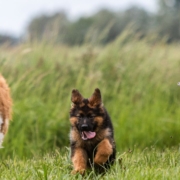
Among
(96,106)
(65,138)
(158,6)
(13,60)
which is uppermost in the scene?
(158,6)

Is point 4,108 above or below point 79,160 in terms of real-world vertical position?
above

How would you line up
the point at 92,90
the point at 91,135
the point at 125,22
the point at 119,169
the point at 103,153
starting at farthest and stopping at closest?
the point at 125,22, the point at 92,90, the point at 91,135, the point at 103,153, the point at 119,169

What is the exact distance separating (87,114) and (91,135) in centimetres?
21

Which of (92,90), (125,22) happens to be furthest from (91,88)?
(125,22)

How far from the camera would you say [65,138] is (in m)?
9.15

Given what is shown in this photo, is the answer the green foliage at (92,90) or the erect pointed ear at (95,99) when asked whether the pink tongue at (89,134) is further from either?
the green foliage at (92,90)

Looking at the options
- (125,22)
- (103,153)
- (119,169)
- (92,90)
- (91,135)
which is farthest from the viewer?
(125,22)

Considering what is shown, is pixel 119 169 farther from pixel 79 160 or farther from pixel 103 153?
pixel 79 160

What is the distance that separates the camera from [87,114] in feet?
17.1

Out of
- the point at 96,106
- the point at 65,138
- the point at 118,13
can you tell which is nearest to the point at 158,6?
the point at 118,13

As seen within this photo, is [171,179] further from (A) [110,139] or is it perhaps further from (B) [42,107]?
(B) [42,107]

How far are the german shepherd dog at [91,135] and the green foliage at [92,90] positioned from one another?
3227 millimetres

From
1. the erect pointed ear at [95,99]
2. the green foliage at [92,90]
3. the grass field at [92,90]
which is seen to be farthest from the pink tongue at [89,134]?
the green foliage at [92,90]

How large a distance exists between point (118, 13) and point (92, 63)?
51355 millimetres
